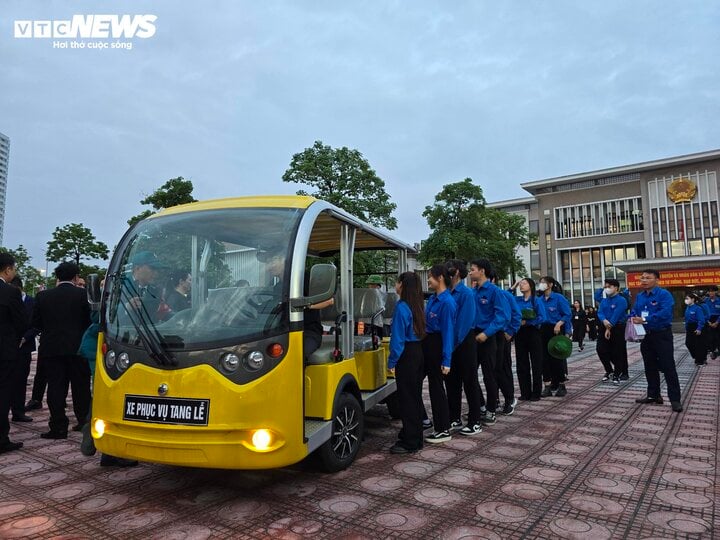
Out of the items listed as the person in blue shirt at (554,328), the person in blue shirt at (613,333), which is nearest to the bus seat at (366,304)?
the person in blue shirt at (554,328)

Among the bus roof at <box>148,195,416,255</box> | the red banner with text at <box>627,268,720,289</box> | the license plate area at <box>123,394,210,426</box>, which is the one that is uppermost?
the red banner with text at <box>627,268,720,289</box>

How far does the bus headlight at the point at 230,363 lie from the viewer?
3164mm

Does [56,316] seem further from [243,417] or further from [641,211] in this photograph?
[641,211]

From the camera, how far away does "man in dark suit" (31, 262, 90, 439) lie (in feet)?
17.2

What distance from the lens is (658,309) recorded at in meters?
6.46

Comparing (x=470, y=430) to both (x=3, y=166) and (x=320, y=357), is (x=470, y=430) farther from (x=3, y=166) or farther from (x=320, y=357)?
(x=3, y=166)

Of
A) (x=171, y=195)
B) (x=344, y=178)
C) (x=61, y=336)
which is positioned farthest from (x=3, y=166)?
(x=61, y=336)

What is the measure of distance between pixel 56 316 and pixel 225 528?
3.61 metres

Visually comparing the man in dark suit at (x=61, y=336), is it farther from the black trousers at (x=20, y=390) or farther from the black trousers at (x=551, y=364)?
the black trousers at (x=551, y=364)

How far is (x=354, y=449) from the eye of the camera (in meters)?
4.23

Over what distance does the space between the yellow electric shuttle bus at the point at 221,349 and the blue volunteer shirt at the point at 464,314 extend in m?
1.62

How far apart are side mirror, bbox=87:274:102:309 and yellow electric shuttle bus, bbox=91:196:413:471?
27 mm

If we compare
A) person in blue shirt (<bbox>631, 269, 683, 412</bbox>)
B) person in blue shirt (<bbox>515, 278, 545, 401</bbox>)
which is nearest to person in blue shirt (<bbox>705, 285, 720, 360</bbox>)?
person in blue shirt (<bbox>631, 269, 683, 412</bbox>)

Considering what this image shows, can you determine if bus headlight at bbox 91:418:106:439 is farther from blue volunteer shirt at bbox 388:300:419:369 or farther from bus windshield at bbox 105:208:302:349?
blue volunteer shirt at bbox 388:300:419:369
